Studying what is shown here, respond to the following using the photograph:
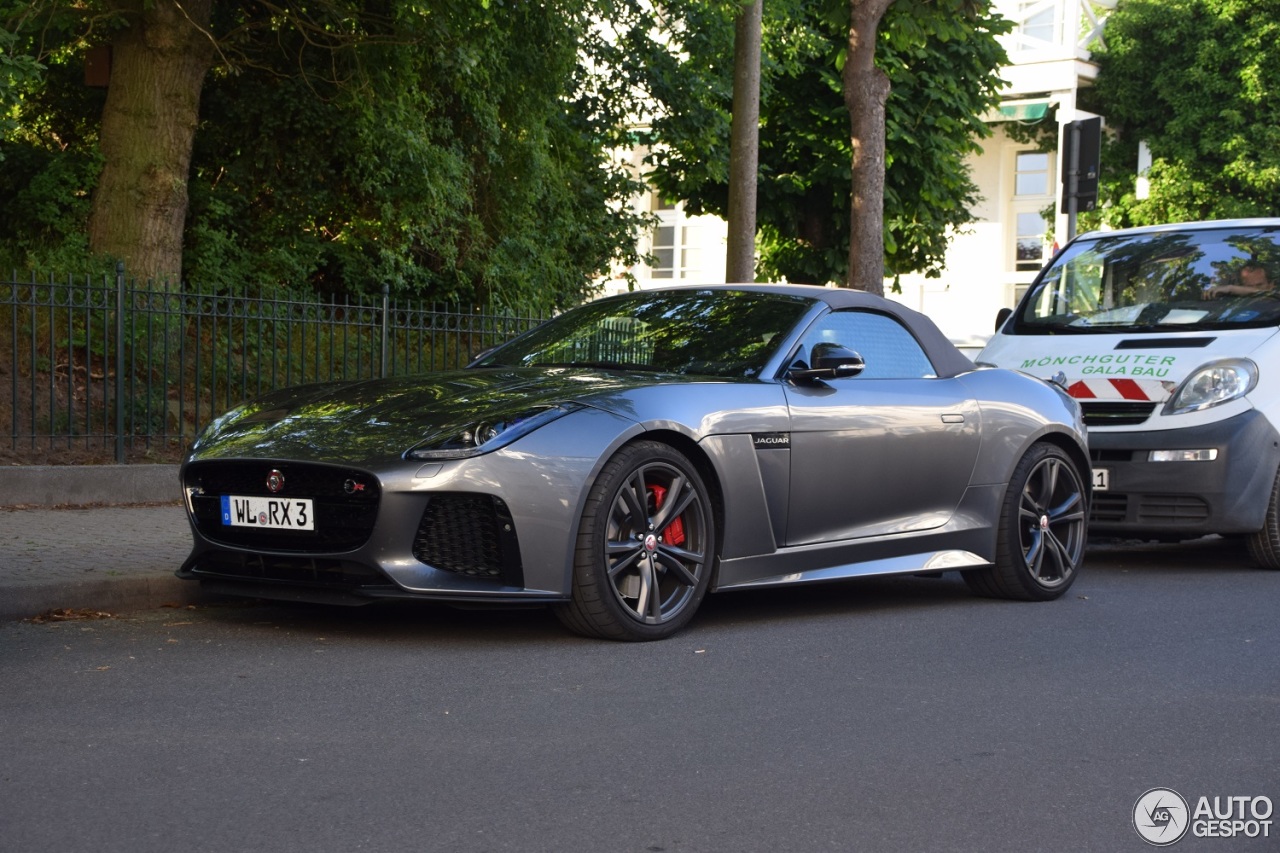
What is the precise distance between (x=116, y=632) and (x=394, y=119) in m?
10.1

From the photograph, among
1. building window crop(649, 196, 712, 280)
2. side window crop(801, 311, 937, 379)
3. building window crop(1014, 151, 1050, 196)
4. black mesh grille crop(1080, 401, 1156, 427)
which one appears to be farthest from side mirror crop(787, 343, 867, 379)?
building window crop(649, 196, 712, 280)

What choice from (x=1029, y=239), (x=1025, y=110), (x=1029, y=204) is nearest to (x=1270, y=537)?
(x=1025, y=110)

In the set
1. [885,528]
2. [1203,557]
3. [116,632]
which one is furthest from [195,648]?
[1203,557]

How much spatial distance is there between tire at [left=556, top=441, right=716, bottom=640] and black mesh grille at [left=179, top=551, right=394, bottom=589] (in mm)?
750

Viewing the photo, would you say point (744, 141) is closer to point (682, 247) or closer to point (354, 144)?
point (354, 144)

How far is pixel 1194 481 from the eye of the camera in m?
8.98

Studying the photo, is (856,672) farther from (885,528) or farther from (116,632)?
(116,632)

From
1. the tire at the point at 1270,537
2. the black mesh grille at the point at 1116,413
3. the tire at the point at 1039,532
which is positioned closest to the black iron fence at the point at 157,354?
the black mesh grille at the point at 1116,413

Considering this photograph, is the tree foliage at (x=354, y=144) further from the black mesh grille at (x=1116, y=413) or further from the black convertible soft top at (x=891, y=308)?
the black convertible soft top at (x=891, y=308)

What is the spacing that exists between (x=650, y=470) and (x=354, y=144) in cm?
1058

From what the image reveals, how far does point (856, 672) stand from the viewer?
5.75 meters

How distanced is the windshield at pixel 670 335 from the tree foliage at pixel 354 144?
7.59 metres

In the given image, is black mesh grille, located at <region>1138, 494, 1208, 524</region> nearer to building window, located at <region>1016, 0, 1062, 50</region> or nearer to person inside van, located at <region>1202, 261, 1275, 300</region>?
person inside van, located at <region>1202, 261, 1275, 300</region>

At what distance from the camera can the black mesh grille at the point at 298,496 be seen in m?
5.66
